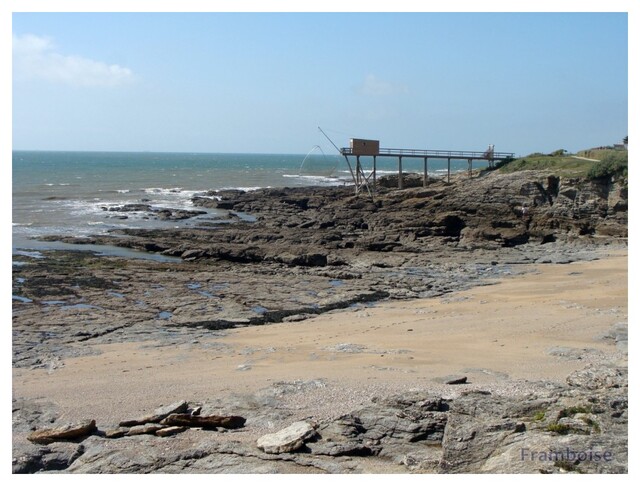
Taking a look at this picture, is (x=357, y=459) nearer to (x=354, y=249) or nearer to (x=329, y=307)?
(x=329, y=307)

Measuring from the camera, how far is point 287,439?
9.02 metres

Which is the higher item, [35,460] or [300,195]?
[300,195]

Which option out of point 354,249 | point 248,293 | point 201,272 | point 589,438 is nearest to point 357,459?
point 589,438

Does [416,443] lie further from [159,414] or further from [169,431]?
[159,414]

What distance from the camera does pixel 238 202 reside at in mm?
48500

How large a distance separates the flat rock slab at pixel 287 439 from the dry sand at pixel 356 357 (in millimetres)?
1222

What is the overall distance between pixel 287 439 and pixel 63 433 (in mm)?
3200

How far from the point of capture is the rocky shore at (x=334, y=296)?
848 cm

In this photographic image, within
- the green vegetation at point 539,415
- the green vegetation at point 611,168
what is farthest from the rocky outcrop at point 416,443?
the green vegetation at point 611,168

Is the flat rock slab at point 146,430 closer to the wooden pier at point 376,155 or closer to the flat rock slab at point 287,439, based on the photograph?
the flat rock slab at point 287,439

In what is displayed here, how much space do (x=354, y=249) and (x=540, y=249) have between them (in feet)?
25.7

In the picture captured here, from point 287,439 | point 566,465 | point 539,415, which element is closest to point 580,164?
point 539,415

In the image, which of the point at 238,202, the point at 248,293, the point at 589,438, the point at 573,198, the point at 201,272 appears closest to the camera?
the point at 589,438

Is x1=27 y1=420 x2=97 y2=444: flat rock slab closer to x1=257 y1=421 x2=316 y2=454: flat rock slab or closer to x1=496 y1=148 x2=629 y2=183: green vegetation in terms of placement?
x1=257 y1=421 x2=316 y2=454: flat rock slab
